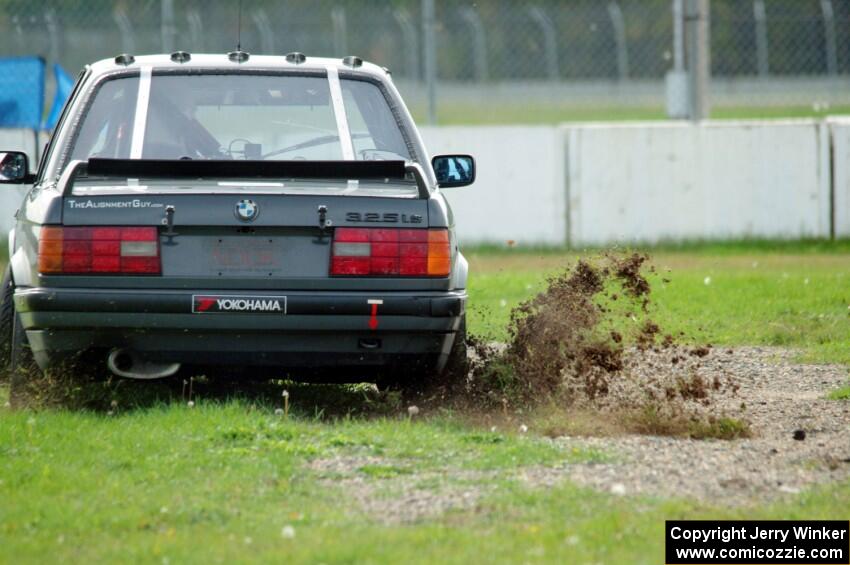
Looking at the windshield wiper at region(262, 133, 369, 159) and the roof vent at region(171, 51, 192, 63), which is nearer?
the windshield wiper at region(262, 133, 369, 159)

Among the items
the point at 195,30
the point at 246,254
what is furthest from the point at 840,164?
the point at 246,254

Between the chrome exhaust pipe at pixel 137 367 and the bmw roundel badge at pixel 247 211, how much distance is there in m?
0.68

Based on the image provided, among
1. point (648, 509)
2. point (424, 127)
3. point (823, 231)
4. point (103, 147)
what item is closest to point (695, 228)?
point (823, 231)

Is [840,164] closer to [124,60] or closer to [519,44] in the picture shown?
[519,44]

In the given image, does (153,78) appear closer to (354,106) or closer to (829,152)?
(354,106)

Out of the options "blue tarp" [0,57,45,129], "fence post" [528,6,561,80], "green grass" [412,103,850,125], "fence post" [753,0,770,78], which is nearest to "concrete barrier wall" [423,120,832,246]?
"green grass" [412,103,850,125]

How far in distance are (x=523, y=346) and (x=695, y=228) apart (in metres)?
8.19

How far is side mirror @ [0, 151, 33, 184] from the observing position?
7.13m

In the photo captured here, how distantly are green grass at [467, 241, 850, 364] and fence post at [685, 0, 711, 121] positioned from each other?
159cm

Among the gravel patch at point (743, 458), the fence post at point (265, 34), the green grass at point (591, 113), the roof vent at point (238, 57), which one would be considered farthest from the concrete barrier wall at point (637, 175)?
the roof vent at point (238, 57)

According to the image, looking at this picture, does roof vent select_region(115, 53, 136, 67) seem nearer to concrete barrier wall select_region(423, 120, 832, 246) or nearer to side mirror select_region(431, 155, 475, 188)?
side mirror select_region(431, 155, 475, 188)

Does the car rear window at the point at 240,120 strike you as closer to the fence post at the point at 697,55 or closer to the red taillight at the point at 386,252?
the red taillight at the point at 386,252

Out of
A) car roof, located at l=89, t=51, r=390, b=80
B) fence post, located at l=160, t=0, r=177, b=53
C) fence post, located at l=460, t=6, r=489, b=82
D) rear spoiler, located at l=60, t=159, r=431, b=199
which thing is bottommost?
rear spoiler, located at l=60, t=159, r=431, b=199

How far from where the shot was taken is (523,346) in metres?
6.86
